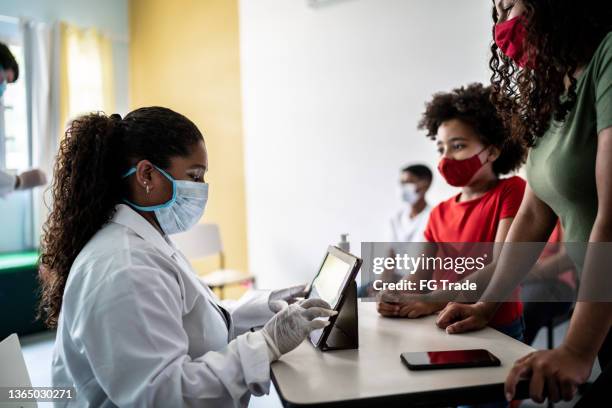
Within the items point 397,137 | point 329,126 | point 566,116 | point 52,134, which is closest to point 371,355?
point 566,116

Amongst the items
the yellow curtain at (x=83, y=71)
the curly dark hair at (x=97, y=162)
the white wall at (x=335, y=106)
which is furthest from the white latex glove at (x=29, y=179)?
the curly dark hair at (x=97, y=162)

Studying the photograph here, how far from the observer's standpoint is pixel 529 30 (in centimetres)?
108

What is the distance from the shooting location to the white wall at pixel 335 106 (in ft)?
9.71

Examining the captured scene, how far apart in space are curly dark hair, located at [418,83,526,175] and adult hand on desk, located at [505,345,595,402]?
3.52 ft

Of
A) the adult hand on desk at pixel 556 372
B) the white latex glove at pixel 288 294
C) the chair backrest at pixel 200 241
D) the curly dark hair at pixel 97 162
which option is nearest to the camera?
the adult hand on desk at pixel 556 372

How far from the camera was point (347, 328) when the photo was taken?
3.91 feet

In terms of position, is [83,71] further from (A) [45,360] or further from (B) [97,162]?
(B) [97,162]

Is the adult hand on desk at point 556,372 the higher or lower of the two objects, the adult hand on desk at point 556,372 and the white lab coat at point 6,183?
the lower

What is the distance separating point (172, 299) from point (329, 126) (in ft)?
8.64

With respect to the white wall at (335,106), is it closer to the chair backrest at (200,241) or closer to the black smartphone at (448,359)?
the chair backrest at (200,241)

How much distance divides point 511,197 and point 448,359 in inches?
31.2

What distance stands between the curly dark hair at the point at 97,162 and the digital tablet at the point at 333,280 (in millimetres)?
478

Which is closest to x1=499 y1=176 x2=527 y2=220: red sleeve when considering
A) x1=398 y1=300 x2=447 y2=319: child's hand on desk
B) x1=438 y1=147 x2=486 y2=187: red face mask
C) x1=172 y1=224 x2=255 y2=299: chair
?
x1=438 y1=147 x2=486 y2=187: red face mask

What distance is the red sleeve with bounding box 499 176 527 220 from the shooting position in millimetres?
1618
